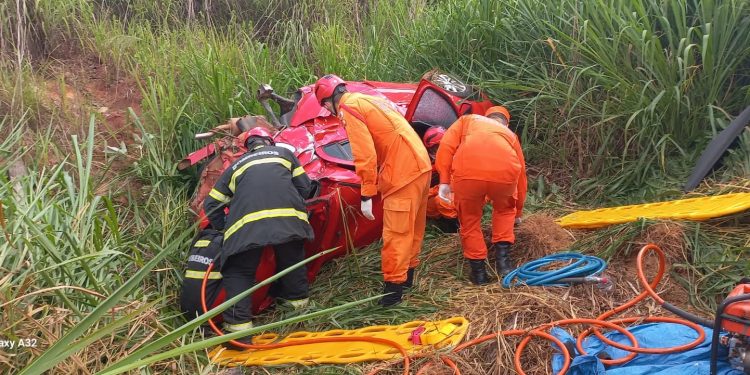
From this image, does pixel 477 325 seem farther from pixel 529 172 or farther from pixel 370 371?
pixel 529 172

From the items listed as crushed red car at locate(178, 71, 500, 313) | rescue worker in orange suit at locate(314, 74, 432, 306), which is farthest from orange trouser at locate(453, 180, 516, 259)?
crushed red car at locate(178, 71, 500, 313)

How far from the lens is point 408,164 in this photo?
390 cm

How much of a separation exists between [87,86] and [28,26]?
0.79 m

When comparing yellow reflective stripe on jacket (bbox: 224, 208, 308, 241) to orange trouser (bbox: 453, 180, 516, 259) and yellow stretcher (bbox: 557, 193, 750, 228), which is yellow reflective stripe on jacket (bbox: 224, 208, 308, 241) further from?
yellow stretcher (bbox: 557, 193, 750, 228)

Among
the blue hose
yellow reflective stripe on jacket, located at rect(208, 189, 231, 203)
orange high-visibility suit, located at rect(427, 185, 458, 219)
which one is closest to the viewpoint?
the blue hose

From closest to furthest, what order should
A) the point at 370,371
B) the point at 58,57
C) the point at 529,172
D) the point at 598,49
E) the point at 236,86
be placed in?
the point at 370,371
the point at 598,49
the point at 529,172
the point at 236,86
the point at 58,57

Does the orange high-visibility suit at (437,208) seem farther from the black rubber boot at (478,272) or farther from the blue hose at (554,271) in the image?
the blue hose at (554,271)

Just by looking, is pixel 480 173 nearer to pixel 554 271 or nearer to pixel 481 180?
pixel 481 180

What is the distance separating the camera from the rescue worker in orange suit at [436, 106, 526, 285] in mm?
3824

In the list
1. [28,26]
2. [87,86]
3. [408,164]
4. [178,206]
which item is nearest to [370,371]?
[408,164]

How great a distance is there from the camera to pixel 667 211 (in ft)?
13.1

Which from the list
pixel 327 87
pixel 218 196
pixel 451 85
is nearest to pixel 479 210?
pixel 327 87

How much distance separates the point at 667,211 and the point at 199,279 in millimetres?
2917

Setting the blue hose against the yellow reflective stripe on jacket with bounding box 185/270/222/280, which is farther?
the yellow reflective stripe on jacket with bounding box 185/270/222/280
